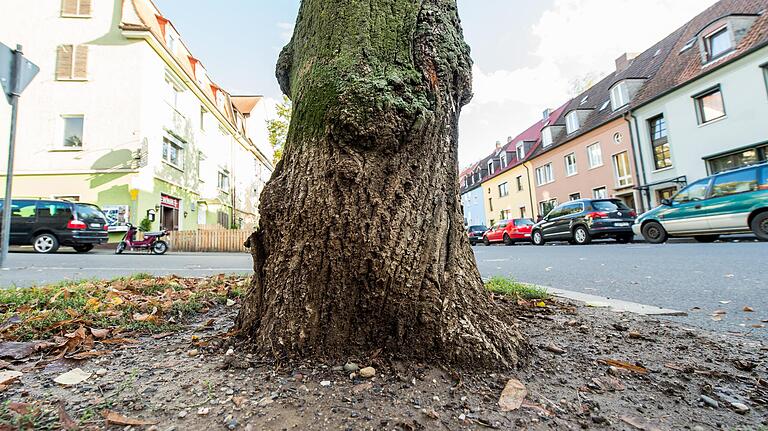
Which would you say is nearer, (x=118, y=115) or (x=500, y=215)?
(x=118, y=115)

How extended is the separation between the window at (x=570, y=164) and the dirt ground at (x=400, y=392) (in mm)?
23795

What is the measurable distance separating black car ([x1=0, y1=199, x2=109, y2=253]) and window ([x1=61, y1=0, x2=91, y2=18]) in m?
8.71

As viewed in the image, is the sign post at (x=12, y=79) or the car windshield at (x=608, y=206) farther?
the car windshield at (x=608, y=206)

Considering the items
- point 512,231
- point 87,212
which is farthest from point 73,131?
point 512,231

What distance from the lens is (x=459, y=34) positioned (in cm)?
180

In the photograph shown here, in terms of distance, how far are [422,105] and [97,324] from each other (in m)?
2.16

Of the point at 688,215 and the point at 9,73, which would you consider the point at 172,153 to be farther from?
the point at 688,215

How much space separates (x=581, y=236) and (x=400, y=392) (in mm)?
13377

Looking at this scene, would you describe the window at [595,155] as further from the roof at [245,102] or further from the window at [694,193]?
the roof at [245,102]

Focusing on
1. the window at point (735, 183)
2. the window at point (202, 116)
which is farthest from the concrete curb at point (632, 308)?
the window at point (202, 116)

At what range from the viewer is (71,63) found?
14.3m

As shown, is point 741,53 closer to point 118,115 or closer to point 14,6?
point 118,115

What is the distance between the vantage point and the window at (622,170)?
60.2 feet

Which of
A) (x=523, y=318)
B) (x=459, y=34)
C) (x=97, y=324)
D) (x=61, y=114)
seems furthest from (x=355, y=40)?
(x=61, y=114)
